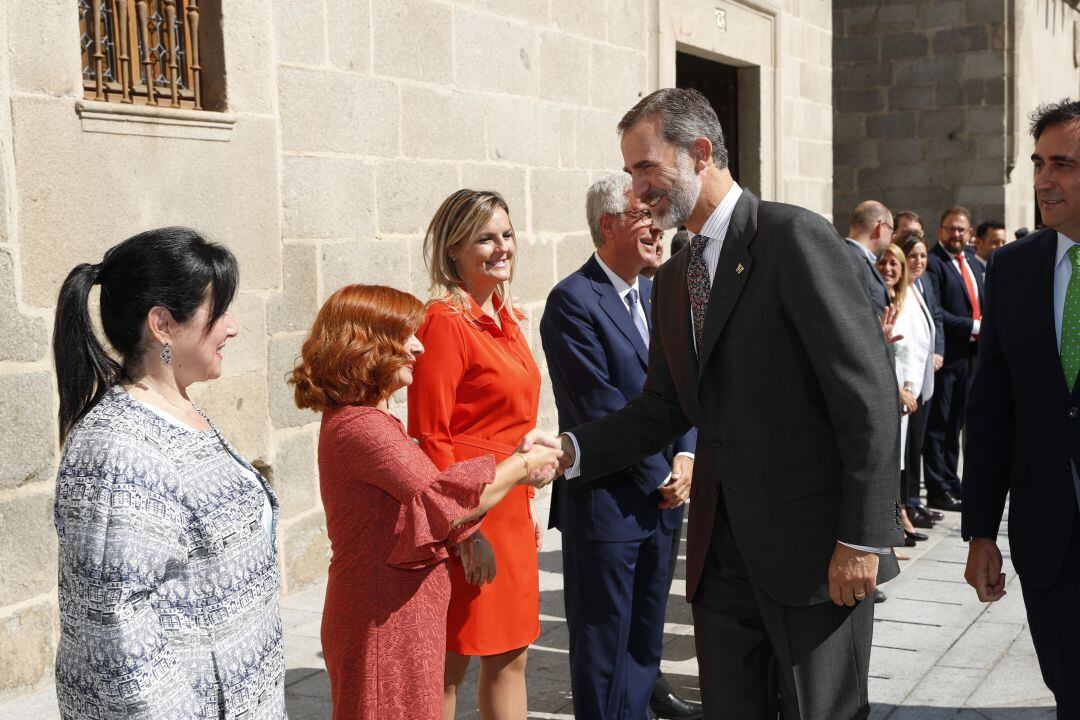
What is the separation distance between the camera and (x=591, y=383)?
3955 millimetres

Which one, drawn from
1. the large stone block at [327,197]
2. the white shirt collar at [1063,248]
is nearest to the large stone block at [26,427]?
the large stone block at [327,197]

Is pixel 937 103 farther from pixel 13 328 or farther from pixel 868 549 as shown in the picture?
pixel 868 549

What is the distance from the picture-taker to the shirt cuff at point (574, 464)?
3.48 metres

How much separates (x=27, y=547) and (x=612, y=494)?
232cm

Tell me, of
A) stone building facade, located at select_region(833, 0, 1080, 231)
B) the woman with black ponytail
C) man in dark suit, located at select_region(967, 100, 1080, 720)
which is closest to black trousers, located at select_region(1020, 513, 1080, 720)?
man in dark suit, located at select_region(967, 100, 1080, 720)

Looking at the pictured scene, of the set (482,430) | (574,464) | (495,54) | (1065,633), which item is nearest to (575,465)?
(574,464)

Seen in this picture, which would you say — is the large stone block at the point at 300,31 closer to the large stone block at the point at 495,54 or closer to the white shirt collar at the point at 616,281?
the large stone block at the point at 495,54

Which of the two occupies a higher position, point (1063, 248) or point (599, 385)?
point (1063, 248)

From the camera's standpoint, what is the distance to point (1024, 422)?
3184 mm

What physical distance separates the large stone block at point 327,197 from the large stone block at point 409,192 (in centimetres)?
10

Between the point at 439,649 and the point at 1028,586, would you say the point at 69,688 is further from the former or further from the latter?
the point at 1028,586

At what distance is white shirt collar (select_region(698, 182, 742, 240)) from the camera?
312 centimetres

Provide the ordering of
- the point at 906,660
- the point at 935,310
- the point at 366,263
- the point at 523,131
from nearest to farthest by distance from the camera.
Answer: the point at 906,660 → the point at 366,263 → the point at 523,131 → the point at 935,310

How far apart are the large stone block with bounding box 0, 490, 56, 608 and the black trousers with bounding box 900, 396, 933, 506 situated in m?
4.89
